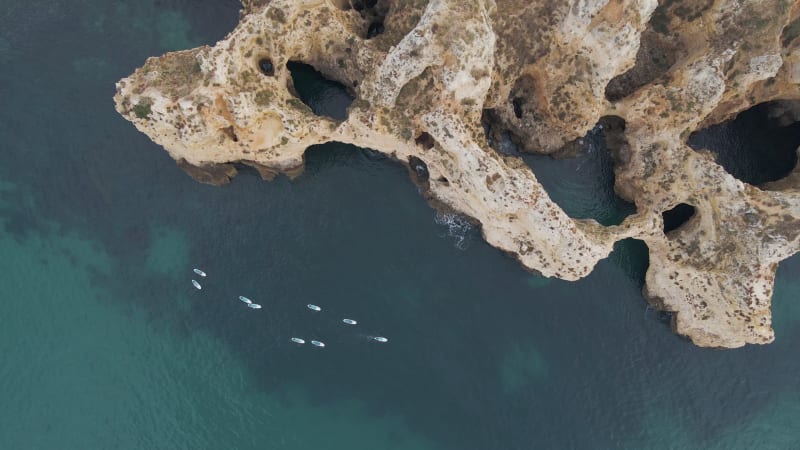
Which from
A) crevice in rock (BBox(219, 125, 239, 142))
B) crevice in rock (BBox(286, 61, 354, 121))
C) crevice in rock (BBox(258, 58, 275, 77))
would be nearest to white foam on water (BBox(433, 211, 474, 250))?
crevice in rock (BBox(286, 61, 354, 121))

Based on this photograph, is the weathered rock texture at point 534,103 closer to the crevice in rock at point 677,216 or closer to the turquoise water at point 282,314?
the crevice in rock at point 677,216

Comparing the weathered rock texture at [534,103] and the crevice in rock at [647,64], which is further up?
the crevice in rock at [647,64]

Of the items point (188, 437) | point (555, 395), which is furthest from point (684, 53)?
point (188, 437)

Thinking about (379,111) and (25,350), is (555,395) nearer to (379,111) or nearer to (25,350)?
(379,111)

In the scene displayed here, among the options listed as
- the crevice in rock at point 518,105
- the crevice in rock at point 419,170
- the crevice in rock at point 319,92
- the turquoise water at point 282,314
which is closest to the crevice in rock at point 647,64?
the turquoise water at point 282,314

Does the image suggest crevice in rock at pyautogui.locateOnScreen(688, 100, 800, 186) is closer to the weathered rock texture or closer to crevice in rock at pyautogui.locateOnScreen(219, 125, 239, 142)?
the weathered rock texture

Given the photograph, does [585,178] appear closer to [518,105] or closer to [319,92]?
[518,105]
